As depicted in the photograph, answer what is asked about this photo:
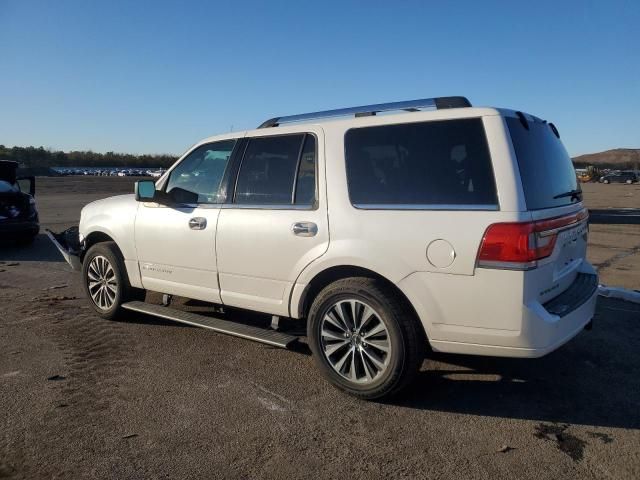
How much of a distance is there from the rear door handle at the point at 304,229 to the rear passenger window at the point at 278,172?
0.18 metres

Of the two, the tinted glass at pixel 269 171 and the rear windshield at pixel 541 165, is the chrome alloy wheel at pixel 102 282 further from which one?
the rear windshield at pixel 541 165

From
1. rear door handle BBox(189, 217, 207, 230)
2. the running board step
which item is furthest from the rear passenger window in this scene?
the running board step

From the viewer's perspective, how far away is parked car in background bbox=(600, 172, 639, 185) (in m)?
60.0

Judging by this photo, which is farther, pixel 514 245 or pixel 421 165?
pixel 421 165

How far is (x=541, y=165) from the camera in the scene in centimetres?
359

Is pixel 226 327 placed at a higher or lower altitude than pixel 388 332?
lower

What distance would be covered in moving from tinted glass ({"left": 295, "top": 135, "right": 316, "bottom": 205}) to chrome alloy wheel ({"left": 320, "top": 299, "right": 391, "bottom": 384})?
86 cm

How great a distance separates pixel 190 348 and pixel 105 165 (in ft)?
438

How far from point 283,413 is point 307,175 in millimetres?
1775

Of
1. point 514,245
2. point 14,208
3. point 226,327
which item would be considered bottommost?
point 226,327

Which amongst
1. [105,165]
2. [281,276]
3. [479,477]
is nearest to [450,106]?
[281,276]

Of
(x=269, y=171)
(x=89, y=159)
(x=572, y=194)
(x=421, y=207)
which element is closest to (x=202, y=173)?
(x=269, y=171)

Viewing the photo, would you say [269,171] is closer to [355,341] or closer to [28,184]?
[355,341]

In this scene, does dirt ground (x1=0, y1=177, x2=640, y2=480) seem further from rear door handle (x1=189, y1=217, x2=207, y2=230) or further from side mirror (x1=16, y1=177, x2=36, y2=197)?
side mirror (x1=16, y1=177, x2=36, y2=197)
